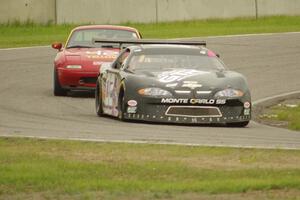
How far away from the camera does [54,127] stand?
48.4 feet

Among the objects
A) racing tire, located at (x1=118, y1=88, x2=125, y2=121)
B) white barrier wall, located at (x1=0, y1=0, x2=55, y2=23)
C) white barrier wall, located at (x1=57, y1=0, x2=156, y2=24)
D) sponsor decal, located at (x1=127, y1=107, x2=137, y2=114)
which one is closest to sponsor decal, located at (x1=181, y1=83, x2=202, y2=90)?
sponsor decal, located at (x1=127, y1=107, x2=137, y2=114)

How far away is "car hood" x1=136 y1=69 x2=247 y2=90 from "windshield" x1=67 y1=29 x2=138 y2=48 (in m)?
5.77

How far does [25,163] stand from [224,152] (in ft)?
7.21

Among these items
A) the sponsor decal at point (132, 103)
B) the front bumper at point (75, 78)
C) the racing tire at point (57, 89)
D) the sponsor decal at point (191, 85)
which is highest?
the sponsor decal at point (191, 85)

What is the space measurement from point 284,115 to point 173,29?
21494 mm

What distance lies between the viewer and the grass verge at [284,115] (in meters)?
17.0

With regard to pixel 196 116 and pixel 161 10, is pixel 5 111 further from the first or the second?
pixel 161 10

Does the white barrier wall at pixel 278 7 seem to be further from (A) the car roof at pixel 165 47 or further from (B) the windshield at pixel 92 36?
(A) the car roof at pixel 165 47

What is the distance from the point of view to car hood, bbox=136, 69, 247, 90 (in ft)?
52.4

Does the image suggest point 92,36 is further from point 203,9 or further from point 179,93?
point 203,9

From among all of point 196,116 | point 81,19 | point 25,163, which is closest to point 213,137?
point 196,116

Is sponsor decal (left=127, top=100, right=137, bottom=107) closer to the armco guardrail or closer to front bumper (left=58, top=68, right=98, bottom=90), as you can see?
front bumper (left=58, top=68, right=98, bottom=90)

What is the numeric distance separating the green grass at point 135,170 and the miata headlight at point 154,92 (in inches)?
129

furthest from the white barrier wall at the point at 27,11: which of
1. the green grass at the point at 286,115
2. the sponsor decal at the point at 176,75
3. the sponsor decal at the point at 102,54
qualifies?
the sponsor decal at the point at 176,75
